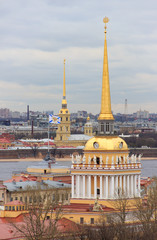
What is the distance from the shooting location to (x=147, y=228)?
31281 mm

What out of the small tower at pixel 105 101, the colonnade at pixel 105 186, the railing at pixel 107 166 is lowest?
the colonnade at pixel 105 186

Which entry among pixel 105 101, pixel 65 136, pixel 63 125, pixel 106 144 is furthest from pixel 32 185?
pixel 65 136

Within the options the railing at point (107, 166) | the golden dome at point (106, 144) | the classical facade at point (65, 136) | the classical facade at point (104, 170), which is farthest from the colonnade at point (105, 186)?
the classical facade at point (65, 136)

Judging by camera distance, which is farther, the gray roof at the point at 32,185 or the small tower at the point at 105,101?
the gray roof at the point at 32,185

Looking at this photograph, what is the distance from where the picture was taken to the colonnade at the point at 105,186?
1437 inches

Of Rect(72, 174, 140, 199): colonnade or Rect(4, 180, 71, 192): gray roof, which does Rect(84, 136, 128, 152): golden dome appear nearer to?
Rect(72, 174, 140, 199): colonnade

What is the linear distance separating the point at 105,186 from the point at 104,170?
0.65 meters

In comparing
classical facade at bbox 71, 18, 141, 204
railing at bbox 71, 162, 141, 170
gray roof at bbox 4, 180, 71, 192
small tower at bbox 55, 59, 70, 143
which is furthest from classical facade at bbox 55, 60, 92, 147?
railing at bbox 71, 162, 141, 170

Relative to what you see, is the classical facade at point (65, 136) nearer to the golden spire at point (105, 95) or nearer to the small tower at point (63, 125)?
the small tower at point (63, 125)

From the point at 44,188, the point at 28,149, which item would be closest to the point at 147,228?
the point at 44,188

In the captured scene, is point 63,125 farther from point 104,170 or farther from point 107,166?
point 104,170

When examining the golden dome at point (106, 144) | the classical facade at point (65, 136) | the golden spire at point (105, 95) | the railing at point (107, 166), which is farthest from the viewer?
the classical facade at point (65, 136)

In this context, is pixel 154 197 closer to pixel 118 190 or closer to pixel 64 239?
pixel 118 190

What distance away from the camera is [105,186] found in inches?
1441
